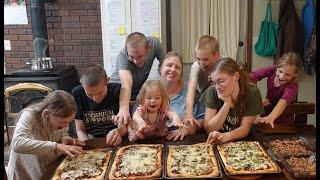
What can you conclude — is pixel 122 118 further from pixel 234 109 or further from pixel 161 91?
pixel 234 109

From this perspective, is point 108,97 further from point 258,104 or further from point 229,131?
point 258,104

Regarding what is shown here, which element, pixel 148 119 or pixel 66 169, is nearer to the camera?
pixel 66 169

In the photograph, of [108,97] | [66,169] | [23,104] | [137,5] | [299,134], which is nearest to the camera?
[66,169]

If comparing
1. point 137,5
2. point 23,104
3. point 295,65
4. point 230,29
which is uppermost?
point 137,5

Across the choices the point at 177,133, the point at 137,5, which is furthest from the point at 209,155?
the point at 137,5

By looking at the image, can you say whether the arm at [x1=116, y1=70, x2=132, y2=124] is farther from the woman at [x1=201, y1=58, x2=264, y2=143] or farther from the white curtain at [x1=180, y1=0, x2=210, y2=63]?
the white curtain at [x1=180, y1=0, x2=210, y2=63]

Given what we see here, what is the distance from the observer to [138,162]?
1498 mm

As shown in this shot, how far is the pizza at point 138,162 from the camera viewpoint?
137cm

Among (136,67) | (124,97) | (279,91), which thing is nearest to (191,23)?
(136,67)

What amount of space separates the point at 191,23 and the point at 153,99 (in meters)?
2.06

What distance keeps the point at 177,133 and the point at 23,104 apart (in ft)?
6.62

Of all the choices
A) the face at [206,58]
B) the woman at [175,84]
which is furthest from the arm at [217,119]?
the face at [206,58]

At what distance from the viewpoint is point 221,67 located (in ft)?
5.65

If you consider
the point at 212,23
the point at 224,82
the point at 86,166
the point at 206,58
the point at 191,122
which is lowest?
the point at 86,166
